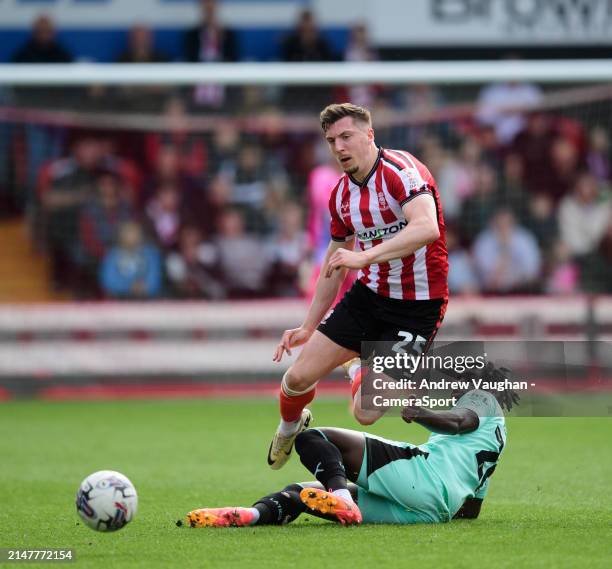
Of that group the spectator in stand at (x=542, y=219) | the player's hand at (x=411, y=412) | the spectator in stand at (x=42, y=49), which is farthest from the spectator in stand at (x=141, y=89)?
the player's hand at (x=411, y=412)

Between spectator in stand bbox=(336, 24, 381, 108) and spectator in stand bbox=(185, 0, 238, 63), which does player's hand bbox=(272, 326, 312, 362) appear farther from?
spectator in stand bbox=(185, 0, 238, 63)

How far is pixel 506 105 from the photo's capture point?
51.0ft

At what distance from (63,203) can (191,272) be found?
70.7 inches

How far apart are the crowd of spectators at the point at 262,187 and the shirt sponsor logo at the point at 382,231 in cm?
831

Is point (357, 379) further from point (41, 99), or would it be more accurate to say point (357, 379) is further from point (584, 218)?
point (41, 99)

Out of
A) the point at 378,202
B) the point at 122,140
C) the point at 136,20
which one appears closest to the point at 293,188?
the point at 122,140

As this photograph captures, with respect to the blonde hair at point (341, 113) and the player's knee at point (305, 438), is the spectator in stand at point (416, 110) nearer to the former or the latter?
the blonde hair at point (341, 113)

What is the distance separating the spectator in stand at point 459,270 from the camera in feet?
48.8

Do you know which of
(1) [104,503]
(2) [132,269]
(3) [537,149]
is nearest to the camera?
(1) [104,503]

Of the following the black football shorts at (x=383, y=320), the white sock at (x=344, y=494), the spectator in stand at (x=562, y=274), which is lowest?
the spectator in stand at (x=562, y=274)

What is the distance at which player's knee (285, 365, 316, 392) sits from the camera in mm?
6496

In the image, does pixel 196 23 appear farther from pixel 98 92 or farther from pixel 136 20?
pixel 98 92

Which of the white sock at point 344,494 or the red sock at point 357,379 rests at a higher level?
the red sock at point 357,379

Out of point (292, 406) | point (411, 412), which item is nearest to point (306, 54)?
point (292, 406)
